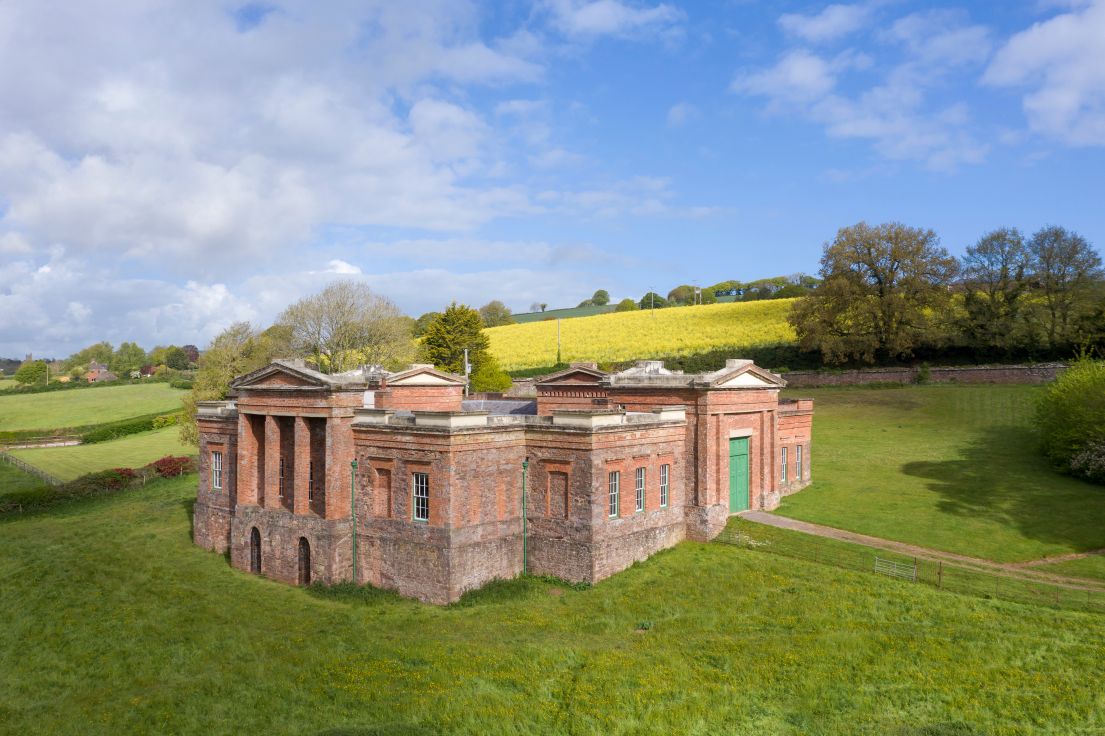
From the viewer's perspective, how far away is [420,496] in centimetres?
2489

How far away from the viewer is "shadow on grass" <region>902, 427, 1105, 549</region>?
28.7m

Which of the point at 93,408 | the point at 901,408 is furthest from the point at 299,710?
the point at 93,408

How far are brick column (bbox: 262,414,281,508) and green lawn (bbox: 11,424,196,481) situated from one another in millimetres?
33760

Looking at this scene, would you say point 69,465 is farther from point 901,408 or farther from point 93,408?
point 901,408

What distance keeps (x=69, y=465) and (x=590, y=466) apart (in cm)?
5421

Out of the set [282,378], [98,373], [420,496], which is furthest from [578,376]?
[98,373]

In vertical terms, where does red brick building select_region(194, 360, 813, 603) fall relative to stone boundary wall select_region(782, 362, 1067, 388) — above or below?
below

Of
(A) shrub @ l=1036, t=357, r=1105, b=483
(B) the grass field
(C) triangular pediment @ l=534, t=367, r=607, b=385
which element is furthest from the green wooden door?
(A) shrub @ l=1036, t=357, r=1105, b=483

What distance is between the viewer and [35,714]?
55.7 ft

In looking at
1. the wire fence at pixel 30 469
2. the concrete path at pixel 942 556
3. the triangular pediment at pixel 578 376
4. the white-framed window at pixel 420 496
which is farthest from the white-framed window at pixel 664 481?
the wire fence at pixel 30 469

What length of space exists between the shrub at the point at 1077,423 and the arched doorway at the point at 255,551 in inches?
1523

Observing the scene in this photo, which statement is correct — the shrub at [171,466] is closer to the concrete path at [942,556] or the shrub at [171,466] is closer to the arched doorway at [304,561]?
the arched doorway at [304,561]

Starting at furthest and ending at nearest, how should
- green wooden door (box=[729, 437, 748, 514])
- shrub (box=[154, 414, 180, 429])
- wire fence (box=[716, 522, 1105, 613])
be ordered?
shrub (box=[154, 414, 180, 429])
green wooden door (box=[729, 437, 748, 514])
wire fence (box=[716, 522, 1105, 613])

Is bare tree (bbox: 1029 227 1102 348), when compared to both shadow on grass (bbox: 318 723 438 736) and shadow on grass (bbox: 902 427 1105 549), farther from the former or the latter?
shadow on grass (bbox: 318 723 438 736)
